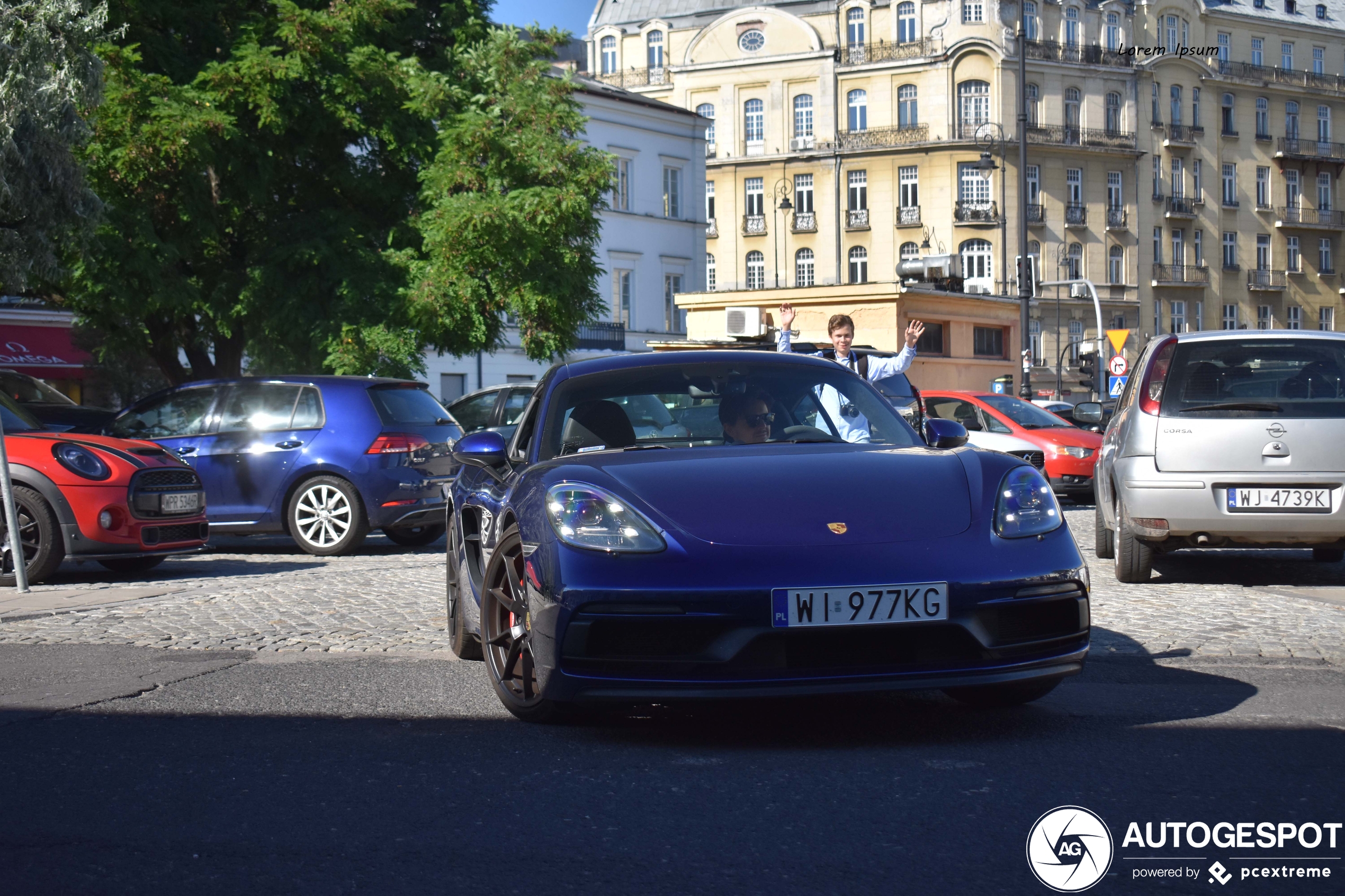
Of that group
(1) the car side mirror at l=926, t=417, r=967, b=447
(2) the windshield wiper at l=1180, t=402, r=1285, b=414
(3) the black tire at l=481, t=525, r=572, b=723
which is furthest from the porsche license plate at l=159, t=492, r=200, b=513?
(2) the windshield wiper at l=1180, t=402, r=1285, b=414

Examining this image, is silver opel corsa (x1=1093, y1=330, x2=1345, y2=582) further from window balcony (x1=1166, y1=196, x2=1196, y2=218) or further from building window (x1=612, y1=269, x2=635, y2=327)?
window balcony (x1=1166, y1=196, x2=1196, y2=218)

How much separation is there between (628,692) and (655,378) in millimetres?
1776

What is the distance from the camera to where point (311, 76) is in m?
23.1

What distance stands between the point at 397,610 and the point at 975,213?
2807 inches

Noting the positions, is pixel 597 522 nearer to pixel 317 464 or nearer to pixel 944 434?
pixel 944 434

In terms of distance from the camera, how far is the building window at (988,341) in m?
58.9

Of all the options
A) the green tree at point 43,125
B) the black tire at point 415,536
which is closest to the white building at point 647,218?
the green tree at point 43,125

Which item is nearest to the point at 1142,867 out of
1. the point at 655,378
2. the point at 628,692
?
the point at 628,692

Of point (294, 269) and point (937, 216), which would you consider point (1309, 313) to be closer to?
point (937, 216)

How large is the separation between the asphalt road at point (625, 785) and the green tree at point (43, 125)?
612 inches

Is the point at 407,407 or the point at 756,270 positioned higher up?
the point at 756,270

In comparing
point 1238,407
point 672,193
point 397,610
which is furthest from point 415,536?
point 672,193

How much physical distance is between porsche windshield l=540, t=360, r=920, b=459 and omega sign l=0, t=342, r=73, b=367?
109 feet

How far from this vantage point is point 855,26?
80.1 meters
